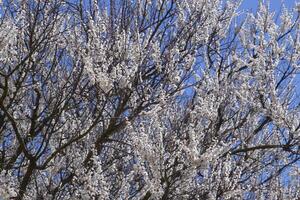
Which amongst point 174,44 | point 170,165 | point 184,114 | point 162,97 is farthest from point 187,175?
point 174,44

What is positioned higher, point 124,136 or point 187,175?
point 124,136

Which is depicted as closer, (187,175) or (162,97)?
(187,175)

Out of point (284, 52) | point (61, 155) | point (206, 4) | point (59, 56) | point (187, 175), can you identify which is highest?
point (206, 4)

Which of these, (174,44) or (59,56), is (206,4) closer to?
(174,44)

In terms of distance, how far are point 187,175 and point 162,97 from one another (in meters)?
1.06

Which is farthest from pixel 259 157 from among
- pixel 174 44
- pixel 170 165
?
pixel 170 165

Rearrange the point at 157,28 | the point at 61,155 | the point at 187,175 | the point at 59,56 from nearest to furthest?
the point at 187,175 → the point at 61,155 → the point at 59,56 → the point at 157,28

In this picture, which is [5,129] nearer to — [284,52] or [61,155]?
[61,155]

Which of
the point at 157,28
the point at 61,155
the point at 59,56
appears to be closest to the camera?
the point at 61,155

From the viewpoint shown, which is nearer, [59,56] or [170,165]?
[170,165]

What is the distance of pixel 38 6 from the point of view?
696cm

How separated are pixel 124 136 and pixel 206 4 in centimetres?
234

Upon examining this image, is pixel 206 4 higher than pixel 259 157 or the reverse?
higher

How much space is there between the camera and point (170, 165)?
5.64 metres
